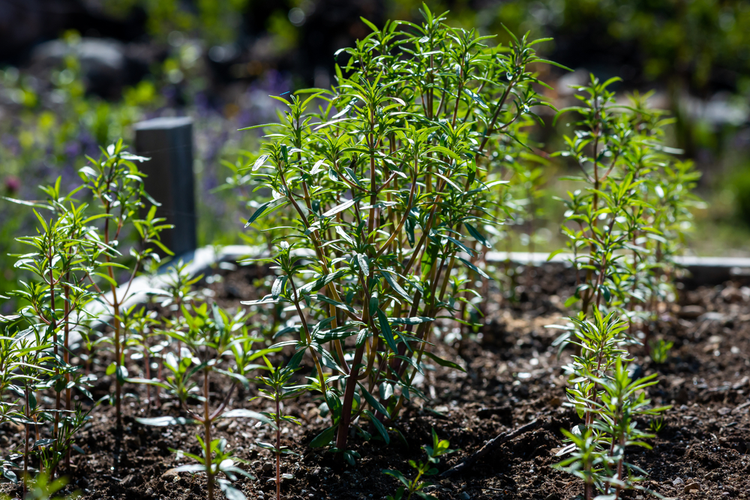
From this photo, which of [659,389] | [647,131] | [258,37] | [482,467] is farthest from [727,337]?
[258,37]

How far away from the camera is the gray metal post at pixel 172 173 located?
159 inches

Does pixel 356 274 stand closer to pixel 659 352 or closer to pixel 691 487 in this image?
pixel 691 487

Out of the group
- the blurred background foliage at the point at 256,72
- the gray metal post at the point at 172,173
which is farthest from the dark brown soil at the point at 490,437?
the gray metal post at the point at 172,173

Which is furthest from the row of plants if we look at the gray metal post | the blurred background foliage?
the gray metal post

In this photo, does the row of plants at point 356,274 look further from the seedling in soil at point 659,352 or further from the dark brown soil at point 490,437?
the seedling in soil at point 659,352

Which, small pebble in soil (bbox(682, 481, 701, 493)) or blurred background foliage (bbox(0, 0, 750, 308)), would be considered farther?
blurred background foliage (bbox(0, 0, 750, 308))

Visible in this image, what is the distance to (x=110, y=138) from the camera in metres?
5.89

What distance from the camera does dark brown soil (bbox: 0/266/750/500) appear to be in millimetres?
2008

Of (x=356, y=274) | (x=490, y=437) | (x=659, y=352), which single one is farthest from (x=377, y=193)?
(x=659, y=352)

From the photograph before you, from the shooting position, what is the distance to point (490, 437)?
2.31 meters

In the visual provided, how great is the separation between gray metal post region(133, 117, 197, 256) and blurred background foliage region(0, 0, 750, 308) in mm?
416

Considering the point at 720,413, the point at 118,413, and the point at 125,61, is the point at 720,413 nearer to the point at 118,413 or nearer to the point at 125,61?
the point at 118,413

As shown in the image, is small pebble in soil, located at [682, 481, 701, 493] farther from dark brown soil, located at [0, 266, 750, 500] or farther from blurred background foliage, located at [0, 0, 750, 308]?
blurred background foliage, located at [0, 0, 750, 308]

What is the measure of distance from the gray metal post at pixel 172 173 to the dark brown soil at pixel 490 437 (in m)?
1.57
